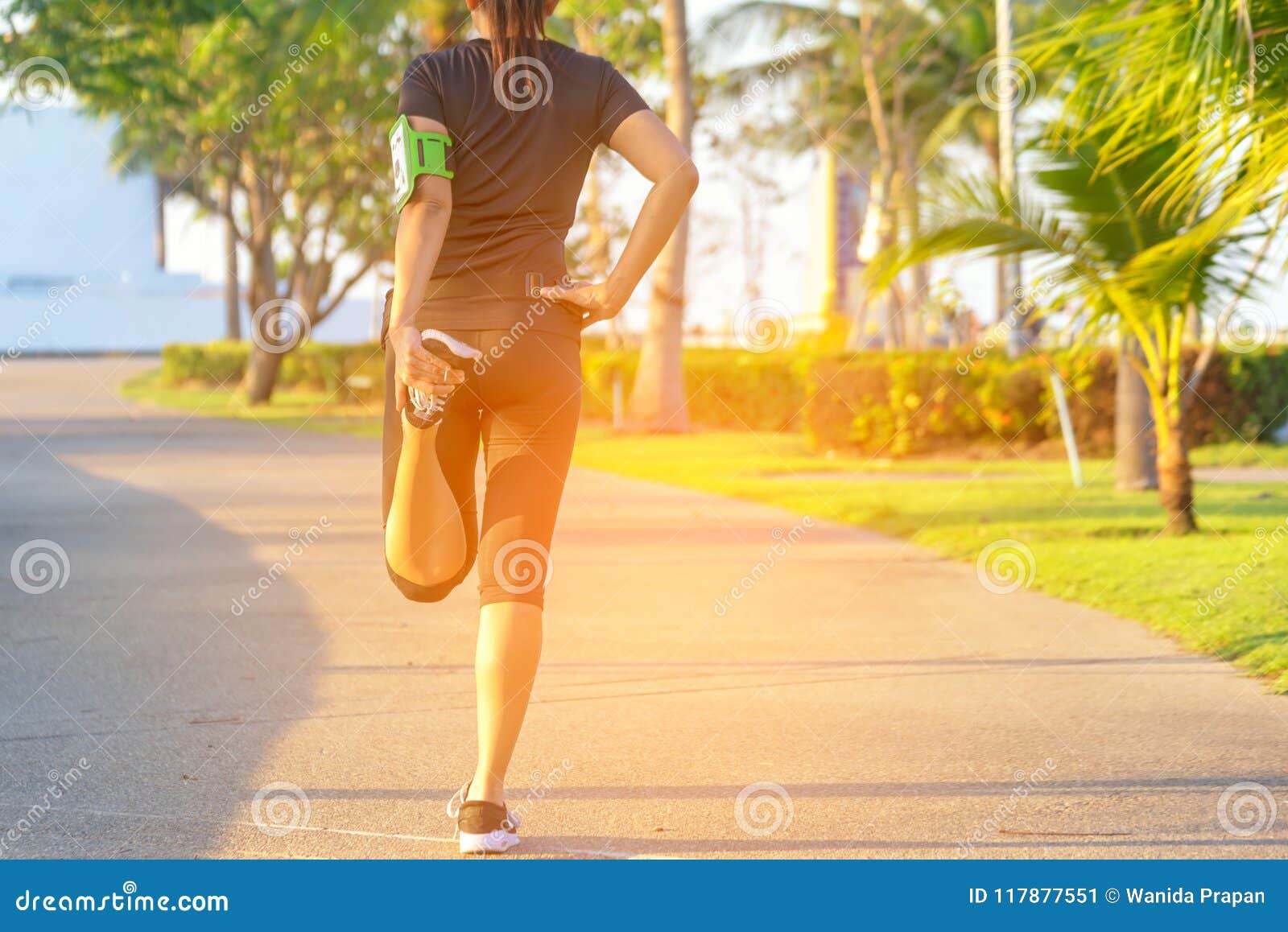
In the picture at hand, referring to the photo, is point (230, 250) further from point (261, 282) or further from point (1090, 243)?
point (1090, 243)

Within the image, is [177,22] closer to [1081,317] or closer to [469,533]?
[1081,317]

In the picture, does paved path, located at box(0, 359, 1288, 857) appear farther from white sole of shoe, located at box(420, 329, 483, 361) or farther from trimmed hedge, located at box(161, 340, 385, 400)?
trimmed hedge, located at box(161, 340, 385, 400)

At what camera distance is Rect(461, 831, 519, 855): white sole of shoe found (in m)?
3.73

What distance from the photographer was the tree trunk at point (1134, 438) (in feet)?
43.0

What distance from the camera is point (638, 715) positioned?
17.8 ft

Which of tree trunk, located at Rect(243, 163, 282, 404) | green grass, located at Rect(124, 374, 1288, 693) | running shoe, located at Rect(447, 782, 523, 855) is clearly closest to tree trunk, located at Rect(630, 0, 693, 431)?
green grass, located at Rect(124, 374, 1288, 693)

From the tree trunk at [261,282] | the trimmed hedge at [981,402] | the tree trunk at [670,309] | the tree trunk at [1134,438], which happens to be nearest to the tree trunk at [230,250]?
the tree trunk at [261,282]

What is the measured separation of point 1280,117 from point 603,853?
472 cm

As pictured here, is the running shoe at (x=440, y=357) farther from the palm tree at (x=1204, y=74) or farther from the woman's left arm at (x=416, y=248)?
the palm tree at (x=1204, y=74)

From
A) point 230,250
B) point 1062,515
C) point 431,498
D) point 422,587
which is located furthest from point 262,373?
point 431,498

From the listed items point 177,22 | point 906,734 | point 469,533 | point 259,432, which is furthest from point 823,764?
point 259,432

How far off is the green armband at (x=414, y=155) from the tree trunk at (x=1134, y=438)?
33.6 feet

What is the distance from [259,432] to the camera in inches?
940
